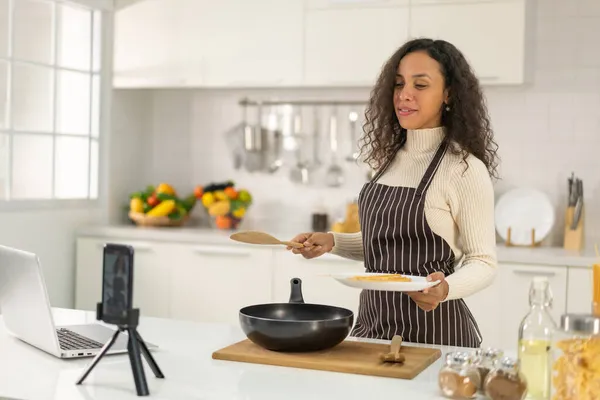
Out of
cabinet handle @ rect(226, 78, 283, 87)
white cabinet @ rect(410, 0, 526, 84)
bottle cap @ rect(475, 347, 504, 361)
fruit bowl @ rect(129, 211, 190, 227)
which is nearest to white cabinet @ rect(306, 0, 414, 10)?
white cabinet @ rect(410, 0, 526, 84)

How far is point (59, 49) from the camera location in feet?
16.3

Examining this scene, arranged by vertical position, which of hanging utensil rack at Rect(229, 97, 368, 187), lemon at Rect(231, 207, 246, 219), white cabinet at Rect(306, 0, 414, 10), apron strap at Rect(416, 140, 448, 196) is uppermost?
white cabinet at Rect(306, 0, 414, 10)

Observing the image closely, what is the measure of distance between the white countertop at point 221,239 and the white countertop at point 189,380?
196 cm

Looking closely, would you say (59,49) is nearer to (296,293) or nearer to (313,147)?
(313,147)

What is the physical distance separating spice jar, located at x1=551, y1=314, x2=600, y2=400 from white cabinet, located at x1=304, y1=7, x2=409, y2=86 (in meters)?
3.08

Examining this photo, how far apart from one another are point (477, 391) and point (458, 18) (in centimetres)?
296

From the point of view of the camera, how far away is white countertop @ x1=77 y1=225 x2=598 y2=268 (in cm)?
400

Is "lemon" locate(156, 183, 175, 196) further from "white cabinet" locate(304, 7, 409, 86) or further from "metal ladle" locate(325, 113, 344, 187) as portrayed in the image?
"white cabinet" locate(304, 7, 409, 86)

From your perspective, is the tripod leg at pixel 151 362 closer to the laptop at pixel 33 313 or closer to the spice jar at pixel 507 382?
the laptop at pixel 33 313

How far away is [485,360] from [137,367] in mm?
693

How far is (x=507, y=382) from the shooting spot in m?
1.63

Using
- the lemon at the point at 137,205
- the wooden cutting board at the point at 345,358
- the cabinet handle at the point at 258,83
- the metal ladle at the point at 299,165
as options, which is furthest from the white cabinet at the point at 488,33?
the wooden cutting board at the point at 345,358

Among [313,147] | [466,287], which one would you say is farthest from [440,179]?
[313,147]

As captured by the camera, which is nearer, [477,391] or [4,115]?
[477,391]
